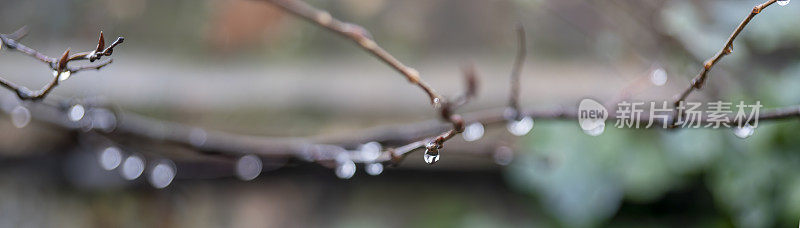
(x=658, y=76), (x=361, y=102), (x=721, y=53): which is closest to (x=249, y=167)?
(x=361, y=102)

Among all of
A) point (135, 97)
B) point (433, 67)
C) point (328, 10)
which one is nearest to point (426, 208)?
point (433, 67)

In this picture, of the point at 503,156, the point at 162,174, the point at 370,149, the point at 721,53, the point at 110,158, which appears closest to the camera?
the point at 721,53

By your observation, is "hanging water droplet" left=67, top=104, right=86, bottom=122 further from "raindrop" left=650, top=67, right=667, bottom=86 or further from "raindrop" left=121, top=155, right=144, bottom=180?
"raindrop" left=650, top=67, right=667, bottom=86

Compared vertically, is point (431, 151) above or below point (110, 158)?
below

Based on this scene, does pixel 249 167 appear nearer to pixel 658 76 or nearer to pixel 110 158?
pixel 110 158

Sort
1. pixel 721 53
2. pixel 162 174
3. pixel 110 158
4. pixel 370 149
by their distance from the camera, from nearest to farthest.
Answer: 1. pixel 721 53
2. pixel 370 149
3. pixel 110 158
4. pixel 162 174

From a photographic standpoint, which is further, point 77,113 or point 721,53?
point 77,113

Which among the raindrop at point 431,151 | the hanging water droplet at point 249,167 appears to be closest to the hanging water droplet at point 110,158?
the hanging water droplet at point 249,167

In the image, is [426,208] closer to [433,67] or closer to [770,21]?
[433,67]
